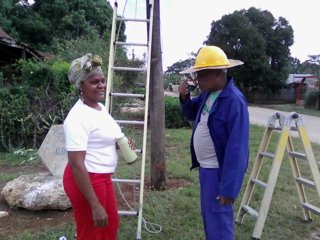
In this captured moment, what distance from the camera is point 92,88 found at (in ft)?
8.72

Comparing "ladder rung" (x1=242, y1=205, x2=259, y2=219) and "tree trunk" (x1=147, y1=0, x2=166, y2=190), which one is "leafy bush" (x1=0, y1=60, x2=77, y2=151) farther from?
"ladder rung" (x1=242, y1=205, x2=259, y2=219)

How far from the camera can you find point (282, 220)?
4.67 m

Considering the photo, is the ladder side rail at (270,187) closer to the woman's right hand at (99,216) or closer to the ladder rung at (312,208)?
the ladder rung at (312,208)

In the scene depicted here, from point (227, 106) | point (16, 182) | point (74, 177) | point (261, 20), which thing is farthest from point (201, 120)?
point (261, 20)

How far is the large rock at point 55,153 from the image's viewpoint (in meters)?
5.30

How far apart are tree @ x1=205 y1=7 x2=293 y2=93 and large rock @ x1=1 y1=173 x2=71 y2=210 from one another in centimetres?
3167

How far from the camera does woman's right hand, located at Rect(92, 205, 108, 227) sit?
241 centimetres

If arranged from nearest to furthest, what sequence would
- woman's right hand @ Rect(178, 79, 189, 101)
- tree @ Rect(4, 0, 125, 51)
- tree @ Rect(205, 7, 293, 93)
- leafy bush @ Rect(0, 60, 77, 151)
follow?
woman's right hand @ Rect(178, 79, 189, 101), leafy bush @ Rect(0, 60, 77, 151), tree @ Rect(4, 0, 125, 51), tree @ Rect(205, 7, 293, 93)

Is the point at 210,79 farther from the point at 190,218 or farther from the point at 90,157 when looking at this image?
the point at 190,218

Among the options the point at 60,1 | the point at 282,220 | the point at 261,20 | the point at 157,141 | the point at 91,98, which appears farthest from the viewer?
the point at 261,20

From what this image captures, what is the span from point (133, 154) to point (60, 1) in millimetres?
25878

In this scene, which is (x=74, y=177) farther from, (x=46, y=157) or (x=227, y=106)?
(x=46, y=157)

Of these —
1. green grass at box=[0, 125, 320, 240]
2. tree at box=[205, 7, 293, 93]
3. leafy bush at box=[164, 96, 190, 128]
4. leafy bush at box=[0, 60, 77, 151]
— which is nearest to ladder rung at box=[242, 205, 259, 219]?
green grass at box=[0, 125, 320, 240]

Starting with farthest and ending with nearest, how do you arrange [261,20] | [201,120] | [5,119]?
[261,20] < [5,119] < [201,120]
